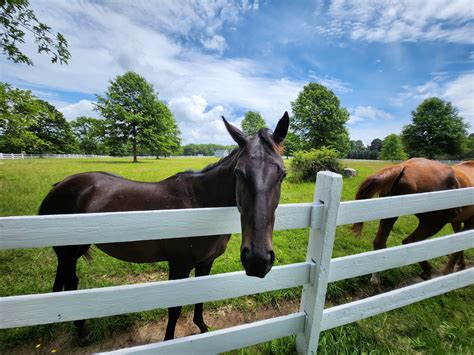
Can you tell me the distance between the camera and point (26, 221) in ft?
3.46

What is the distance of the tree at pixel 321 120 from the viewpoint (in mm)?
25203

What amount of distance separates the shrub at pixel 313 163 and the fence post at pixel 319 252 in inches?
420

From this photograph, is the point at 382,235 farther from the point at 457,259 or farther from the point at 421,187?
the point at 457,259

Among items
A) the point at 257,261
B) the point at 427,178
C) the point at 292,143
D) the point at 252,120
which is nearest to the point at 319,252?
the point at 257,261

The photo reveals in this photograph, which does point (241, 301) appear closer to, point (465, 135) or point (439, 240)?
point (439, 240)

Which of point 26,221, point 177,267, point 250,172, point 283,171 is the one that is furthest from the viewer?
point 177,267

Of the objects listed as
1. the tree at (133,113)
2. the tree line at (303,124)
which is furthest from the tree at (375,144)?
the tree at (133,113)

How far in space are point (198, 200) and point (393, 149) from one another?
198 ft

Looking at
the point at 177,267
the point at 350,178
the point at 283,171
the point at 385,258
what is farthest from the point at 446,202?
the point at 350,178

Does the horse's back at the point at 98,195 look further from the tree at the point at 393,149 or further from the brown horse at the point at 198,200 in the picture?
the tree at the point at 393,149

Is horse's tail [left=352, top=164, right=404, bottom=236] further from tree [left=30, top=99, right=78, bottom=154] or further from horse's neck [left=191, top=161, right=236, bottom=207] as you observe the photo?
tree [left=30, top=99, right=78, bottom=154]

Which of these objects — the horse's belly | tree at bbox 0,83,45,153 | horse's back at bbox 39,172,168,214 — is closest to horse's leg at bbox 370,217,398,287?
the horse's belly

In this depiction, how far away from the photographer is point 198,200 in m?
2.12

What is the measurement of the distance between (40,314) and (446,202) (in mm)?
3660
